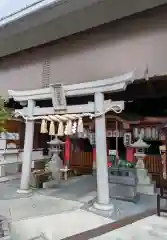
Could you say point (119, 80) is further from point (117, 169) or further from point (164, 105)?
point (164, 105)

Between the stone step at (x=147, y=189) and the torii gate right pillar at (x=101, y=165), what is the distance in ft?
8.09

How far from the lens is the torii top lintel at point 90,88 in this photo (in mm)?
5395

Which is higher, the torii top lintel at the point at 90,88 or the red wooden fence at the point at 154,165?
the torii top lintel at the point at 90,88

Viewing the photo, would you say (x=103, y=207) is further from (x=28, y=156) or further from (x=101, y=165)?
(x=28, y=156)

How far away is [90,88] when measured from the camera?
595 cm

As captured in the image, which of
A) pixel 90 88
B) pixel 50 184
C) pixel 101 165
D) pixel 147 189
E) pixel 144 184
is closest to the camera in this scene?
pixel 101 165

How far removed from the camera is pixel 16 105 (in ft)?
38.3

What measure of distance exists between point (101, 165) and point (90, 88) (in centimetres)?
189

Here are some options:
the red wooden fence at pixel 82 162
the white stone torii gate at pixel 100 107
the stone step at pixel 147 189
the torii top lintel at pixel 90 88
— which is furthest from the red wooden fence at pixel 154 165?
the torii top lintel at pixel 90 88

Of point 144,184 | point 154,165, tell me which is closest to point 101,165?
point 144,184

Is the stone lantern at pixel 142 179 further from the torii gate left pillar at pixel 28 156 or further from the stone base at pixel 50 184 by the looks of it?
the torii gate left pillar at pixel 28 156

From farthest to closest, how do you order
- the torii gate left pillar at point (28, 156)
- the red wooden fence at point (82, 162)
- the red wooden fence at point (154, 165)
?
the red wooden fence at point (82, 162) → the red wooden fence at point (154, 165) → the torii gate left pillar at point (28, 156)

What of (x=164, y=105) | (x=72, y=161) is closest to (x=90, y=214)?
(x=72, y=161)

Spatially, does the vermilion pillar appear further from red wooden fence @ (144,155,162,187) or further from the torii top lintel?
the torii top lintel
